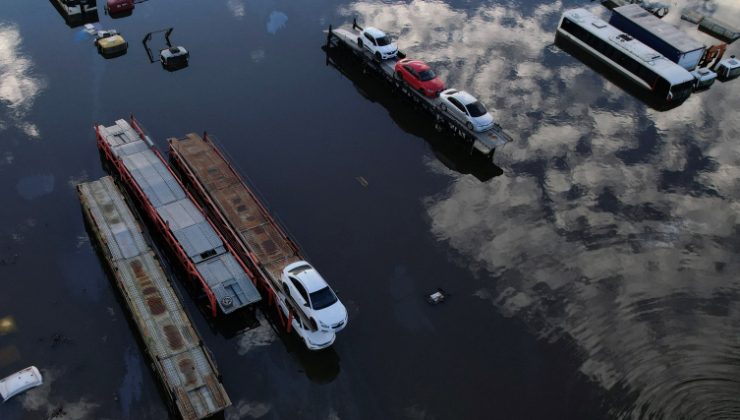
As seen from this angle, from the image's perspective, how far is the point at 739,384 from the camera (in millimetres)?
32062

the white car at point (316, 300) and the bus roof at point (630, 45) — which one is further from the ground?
the bus roof at point (630, 45)

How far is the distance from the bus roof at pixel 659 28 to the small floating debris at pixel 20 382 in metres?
58.1

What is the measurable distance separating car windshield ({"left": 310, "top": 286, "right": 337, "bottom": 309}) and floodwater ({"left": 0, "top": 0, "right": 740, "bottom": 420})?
304 centimetres

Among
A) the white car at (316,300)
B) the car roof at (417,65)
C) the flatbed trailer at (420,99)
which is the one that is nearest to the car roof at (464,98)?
the flatbed trailer at (420,99)

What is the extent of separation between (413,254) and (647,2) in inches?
2004

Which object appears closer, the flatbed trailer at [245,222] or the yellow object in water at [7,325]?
the yellow object in water at [7,325]

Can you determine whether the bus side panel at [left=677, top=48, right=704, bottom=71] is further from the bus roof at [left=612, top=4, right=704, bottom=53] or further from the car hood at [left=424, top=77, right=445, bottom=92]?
the car hood at [left=424, top=77, right=445, bottom=92]

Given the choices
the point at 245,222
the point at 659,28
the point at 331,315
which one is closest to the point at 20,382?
the point at 245,222

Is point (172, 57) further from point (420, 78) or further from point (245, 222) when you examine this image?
point (245, 222)

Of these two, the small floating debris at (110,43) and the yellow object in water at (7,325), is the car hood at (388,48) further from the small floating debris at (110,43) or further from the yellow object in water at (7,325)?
the yellow object in water at (7,325)

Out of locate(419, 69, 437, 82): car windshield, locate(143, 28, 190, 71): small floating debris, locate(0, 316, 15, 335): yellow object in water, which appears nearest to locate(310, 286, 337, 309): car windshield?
locate(0, 316, 15, 335): yellow object in water

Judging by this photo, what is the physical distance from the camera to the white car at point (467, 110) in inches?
1784

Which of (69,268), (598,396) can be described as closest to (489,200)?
(598,396)

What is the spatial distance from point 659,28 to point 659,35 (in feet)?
5.99
